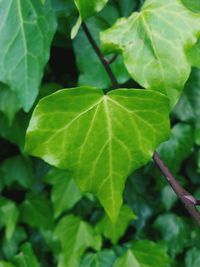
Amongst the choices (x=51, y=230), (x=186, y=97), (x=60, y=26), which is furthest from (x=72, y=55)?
(x=51, y=230)

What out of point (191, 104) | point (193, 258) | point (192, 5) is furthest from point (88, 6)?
point (193, 258)

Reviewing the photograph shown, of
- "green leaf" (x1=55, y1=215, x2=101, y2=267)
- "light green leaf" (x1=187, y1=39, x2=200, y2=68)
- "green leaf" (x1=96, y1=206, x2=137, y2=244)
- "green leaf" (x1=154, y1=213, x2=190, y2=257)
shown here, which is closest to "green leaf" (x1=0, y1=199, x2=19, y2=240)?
"green leaf" (x1=55, y1=215, x2=101, y2=267)

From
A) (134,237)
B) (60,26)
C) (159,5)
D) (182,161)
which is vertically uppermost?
(159,5)

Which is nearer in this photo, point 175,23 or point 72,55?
point 175,23

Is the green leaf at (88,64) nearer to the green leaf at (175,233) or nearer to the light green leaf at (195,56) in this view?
the light green leaf at (195,56)

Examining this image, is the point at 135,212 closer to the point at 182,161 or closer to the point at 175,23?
the point at 182,161

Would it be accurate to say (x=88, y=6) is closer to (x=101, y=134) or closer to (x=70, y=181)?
(x=101, y=134)

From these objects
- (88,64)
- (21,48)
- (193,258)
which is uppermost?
(21,48)
